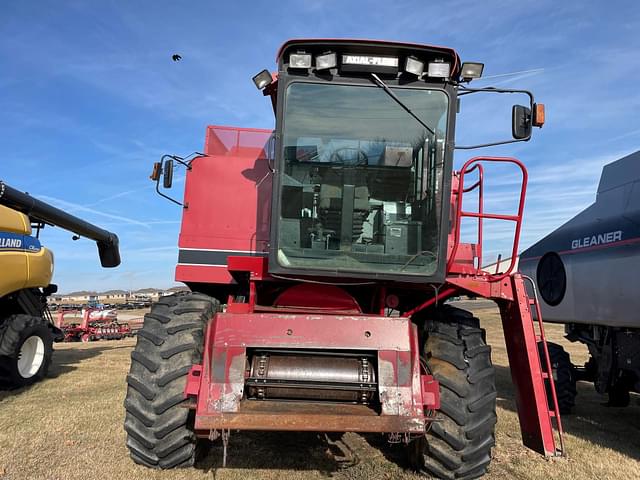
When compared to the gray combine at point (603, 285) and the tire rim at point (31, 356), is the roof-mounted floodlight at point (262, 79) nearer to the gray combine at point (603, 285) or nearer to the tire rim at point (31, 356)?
the gray combine at point (603, 285)

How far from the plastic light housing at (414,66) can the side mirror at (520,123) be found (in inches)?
32.0

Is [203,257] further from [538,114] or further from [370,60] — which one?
[538,114]

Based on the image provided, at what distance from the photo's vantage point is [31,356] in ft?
27.5

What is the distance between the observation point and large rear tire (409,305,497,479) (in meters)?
3.79

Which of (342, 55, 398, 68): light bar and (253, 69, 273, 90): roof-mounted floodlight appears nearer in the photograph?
(342, 55, 398, 68): light bar

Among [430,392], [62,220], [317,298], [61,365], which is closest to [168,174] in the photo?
[317,298]

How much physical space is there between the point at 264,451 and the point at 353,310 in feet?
5.06

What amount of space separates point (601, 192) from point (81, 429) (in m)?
7.42

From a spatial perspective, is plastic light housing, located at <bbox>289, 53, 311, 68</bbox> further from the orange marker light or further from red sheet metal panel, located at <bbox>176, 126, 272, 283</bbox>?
the orange marker light

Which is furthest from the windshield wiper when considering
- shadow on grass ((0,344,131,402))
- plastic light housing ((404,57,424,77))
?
shadow on grass ((0,344,131,402))

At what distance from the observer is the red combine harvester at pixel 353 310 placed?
3666 mm

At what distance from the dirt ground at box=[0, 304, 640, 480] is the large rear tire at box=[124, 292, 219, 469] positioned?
0.25 m

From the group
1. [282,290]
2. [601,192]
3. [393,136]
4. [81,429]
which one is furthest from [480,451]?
[601,192]

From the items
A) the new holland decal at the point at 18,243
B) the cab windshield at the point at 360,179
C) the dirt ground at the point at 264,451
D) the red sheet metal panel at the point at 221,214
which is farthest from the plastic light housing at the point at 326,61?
the new holland decal at the point at 18,243
